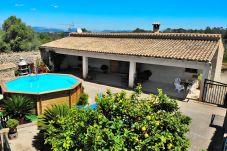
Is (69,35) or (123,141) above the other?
(69,35)

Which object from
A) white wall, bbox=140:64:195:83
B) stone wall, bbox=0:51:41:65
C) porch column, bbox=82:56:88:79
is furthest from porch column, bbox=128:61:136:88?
stone wall, bbox=0:51:41:65

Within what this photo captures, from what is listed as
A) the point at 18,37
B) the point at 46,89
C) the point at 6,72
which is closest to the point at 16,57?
the point at 6,72

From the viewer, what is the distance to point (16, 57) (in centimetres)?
2548

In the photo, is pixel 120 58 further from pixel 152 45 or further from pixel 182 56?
pixel 182 56

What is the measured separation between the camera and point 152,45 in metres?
22.2

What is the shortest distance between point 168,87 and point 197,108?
5.39m

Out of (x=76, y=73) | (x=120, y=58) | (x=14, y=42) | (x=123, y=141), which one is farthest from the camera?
(x=14, y=42)

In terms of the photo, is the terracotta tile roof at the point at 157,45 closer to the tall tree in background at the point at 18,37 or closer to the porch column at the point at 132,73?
the porch column at the point at 132,73

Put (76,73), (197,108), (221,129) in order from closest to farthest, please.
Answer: (221,129), (197,108), (76,73)

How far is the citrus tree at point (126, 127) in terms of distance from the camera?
18.5 ft

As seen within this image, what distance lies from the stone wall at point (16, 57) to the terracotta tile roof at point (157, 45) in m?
1.98

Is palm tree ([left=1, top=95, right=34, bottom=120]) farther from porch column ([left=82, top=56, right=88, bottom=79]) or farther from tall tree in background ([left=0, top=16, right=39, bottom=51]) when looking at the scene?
tall tree in background ([left=0, top=16, right=39, bottom=51])

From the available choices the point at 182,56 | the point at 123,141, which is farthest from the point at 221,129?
the point at 123,141

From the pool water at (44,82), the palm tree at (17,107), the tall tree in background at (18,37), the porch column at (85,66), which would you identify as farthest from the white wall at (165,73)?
the tall tree in background at (18,37)
